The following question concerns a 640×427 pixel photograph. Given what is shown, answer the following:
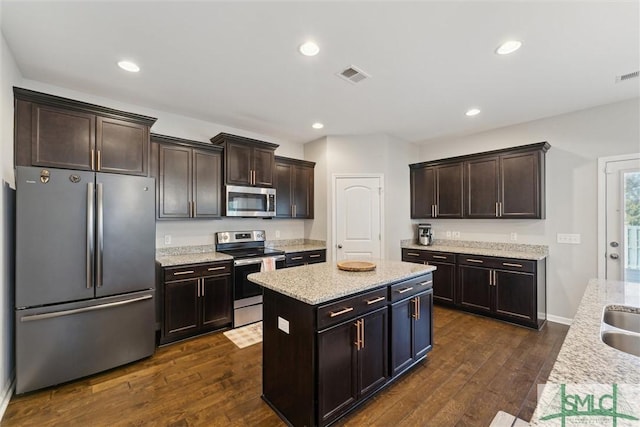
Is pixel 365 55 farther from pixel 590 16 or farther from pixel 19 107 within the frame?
pixel 19 107

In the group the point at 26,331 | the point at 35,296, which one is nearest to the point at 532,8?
the point at 35,296

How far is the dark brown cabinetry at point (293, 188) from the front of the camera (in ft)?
15.0

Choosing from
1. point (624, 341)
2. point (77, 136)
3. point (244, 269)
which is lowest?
point (244, 269)

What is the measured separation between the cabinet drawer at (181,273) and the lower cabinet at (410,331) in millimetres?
2315

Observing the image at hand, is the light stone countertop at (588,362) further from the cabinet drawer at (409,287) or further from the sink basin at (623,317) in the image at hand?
the cabinet drawer at (409,287)

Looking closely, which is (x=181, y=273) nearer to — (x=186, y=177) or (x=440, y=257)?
(x=186, y=177)

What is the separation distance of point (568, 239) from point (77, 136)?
581 centimetres

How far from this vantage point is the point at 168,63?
98.2 inches

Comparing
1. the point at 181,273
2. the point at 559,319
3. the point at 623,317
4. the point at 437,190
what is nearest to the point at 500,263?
the point at 559,319

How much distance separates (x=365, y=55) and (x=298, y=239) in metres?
3.40

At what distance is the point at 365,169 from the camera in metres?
4.70

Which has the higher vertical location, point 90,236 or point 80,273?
point 90,236

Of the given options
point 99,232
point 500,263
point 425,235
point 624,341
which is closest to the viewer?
point 624,341

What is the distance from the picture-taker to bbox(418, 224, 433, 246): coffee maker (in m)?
4.95
